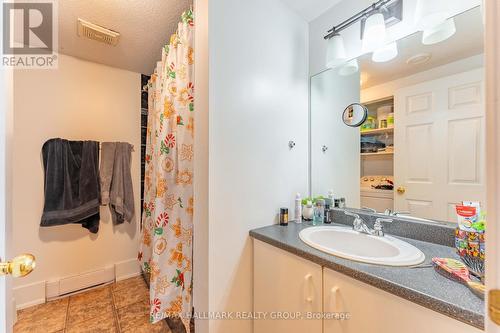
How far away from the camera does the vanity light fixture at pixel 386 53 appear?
117 centimetres

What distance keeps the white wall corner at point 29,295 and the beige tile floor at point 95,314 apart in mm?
52

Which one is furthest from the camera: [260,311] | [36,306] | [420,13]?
[36,306]

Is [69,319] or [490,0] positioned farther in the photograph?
[69,319]

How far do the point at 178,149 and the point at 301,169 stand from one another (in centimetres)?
85

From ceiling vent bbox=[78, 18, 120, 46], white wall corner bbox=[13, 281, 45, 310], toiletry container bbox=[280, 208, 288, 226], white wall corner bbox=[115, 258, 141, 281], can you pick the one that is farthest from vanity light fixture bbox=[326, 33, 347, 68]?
white wall corner bbox=[13, 281, 45, 310]

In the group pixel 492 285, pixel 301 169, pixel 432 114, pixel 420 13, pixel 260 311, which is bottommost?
pixel 260 311

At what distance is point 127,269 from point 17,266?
2.06 metres

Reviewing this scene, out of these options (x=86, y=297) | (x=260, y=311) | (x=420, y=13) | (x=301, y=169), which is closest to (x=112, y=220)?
(x=86, y=297)

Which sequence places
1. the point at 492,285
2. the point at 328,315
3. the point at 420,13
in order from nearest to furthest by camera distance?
the point at 492,285 → the point at 328,315 → the point at 420,13

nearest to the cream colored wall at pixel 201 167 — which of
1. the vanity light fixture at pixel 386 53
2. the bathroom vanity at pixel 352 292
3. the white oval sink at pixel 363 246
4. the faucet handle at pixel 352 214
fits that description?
the bathroom vanity at pixel 352 292

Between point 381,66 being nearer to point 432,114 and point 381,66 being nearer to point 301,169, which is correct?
point 432,114

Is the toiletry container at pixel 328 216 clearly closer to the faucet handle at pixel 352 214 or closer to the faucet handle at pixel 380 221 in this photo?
the faucet handle at pixel 352 214

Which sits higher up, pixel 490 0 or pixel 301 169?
pixel 490 0

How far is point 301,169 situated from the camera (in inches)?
59.1
